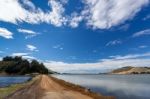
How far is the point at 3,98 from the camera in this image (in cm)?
3425

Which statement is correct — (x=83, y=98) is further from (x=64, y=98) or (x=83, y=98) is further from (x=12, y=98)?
(x=12, y=98)

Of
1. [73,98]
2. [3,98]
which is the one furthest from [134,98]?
[3,98]

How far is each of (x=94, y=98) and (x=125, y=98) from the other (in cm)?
1173

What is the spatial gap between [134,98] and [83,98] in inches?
603

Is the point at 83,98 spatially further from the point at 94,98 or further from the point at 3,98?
the point at 3,98

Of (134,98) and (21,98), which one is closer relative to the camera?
(21,98)

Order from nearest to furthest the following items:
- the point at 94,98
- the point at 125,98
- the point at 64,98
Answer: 1. the point at 64,98
2. the point at 94,98
3. the point at 125,98

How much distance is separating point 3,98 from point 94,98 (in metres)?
13.2

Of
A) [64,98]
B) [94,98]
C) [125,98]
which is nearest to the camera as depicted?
[64,98]

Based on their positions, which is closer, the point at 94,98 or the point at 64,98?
the point at 64,98

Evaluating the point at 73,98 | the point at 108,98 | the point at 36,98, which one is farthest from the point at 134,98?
the point at 36,98

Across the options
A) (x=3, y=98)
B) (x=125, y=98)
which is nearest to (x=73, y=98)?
(x=3, y=98)

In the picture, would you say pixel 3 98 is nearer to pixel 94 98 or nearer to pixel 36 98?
pixel 36 98

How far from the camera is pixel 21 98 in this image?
33500 mm
